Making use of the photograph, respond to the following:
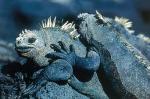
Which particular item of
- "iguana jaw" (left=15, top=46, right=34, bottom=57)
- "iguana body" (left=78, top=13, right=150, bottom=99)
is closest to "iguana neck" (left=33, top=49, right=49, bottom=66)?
"iguana jaw" (left=15, top=46, right=34, bottom=57)

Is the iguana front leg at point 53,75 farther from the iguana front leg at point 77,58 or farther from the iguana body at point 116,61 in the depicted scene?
the iguana body at point 116,61

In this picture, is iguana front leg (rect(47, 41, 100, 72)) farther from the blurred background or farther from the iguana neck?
the blurred background

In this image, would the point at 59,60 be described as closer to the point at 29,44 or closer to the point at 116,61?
the point at 29,44

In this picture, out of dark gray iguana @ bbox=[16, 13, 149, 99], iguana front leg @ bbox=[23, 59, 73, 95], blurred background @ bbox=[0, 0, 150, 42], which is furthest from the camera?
blurred background @ bbox=[0, 0, 150, 42]

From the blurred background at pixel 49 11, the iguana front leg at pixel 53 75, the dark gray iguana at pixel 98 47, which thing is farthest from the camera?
the blurred background at pixel 49 11

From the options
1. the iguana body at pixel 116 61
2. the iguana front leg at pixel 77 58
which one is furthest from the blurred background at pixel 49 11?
the iguana front leg at pixel 77 58

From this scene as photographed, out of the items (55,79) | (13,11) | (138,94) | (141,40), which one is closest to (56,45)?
(55,79)

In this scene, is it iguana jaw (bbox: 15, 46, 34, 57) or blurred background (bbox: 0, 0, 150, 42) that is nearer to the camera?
iguana jaw (bbox: 15, 46, 34, 57)

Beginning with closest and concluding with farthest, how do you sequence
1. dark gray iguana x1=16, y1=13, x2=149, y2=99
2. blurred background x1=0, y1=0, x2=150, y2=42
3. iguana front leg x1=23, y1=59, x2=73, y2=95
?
1. iguana front leg x1=23, y1=59, x2=73, y2=95
2. dark gray iguana x1=16, y1=13, x2=149, y2=99
3. blurred background x1=0, y1=0, x2=150, y2=42

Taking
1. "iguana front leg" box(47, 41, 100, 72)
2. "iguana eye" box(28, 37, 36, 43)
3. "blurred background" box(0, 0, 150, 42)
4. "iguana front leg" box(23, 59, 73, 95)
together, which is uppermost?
"blurred background" box(0, 0, 150, 42)
